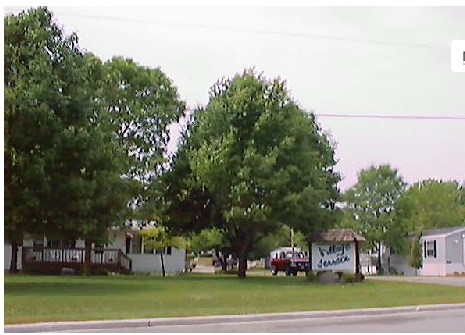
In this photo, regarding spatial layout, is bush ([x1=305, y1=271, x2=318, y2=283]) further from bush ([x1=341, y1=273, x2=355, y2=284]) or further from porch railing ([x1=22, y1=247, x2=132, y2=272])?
porch railing ([x1=22, y1=247, x2=132, y2=272])

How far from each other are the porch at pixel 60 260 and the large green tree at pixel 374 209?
29.6ft

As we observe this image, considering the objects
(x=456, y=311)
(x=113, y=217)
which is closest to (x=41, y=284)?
(x=113, y=217)

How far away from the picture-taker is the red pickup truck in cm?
2973

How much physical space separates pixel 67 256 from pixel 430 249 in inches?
643

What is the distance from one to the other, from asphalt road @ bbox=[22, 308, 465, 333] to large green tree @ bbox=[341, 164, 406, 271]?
11.3 metres

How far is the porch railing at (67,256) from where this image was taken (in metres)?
27.8

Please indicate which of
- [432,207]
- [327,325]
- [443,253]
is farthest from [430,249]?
[327,325]

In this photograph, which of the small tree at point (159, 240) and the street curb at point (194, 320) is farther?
the small tree at point (159, 240)

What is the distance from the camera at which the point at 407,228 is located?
3181cm

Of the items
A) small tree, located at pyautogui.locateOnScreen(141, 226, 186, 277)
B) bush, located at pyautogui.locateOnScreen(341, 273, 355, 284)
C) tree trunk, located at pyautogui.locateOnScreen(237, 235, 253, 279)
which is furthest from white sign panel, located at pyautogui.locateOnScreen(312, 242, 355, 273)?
small tree, located at pyautogui.locateOnScreen(141, 226, 186, 277)

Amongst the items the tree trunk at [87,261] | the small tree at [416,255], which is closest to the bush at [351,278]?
the tree trunk at [87,261]

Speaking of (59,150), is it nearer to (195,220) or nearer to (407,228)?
(195,220)

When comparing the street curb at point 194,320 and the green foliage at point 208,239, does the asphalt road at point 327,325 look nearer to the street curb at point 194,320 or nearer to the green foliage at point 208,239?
the street curb at point 194,320

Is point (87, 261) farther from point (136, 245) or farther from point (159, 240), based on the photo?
point (136, 245)
